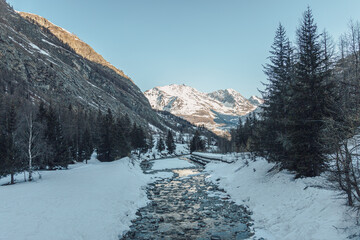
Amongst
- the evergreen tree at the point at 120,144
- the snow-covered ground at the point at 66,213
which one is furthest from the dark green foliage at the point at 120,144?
the snow-covered ground at the point at 66,213

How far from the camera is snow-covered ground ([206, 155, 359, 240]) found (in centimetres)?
864

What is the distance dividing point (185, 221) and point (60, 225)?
25.2ft

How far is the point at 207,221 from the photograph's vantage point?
13852 millimetres

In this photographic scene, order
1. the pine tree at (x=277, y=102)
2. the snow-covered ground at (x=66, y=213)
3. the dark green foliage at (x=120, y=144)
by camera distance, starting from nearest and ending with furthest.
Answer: the snow-covered ground at (x=66, y=213) → the pine tree at (x=277, y=102) → the dark green foliage at (x=120, y=144)

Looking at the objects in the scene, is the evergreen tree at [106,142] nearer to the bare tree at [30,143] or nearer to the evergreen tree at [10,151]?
the bare tree at [30,143]

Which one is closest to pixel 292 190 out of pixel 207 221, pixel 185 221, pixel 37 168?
pixel 207 221

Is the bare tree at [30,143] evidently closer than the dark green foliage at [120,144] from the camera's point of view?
Yes

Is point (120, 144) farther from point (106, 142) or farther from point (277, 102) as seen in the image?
point (277, 102)

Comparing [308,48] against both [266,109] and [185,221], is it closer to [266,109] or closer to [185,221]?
[266,109]

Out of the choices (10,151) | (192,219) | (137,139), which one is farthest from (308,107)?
(137,139)

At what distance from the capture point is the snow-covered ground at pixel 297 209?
28.3 feet

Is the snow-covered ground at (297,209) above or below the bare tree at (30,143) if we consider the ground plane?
below

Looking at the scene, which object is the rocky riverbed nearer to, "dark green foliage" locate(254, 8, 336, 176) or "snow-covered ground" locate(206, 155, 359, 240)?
"snow-covered ground" locate(206, 155, 359, 240)

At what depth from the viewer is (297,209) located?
38.2ft
